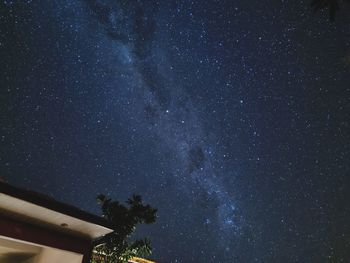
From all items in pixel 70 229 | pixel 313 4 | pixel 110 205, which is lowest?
pixel 70 229

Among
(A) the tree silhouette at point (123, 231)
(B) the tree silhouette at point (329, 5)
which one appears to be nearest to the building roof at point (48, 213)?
(A) the tree silhouette at point (123, 231)

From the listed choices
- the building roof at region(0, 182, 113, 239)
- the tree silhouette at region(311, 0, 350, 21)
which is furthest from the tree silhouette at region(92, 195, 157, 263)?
the tree silhouette at region(311, 0, 350, 21)

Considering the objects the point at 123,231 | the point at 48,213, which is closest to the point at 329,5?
the point at 48,213

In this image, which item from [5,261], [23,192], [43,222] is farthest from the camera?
[5,261]

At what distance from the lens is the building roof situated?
16.9 feet

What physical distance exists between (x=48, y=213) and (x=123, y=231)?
4.81 metres

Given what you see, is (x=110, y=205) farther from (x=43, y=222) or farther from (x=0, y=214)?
(x=0, y=214)

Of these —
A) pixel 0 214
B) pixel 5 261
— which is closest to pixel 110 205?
pixel 5 261

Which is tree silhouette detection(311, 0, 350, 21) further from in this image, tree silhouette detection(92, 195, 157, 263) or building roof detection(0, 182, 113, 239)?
tree silhouette detection(92, 195, 157, 263)

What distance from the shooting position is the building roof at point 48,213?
515 centimetres

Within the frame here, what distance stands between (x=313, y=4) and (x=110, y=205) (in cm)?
853

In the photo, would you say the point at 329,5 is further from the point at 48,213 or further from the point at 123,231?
the point at 123,231

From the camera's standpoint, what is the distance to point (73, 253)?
22.2 ft

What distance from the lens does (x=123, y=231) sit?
1024 cm
